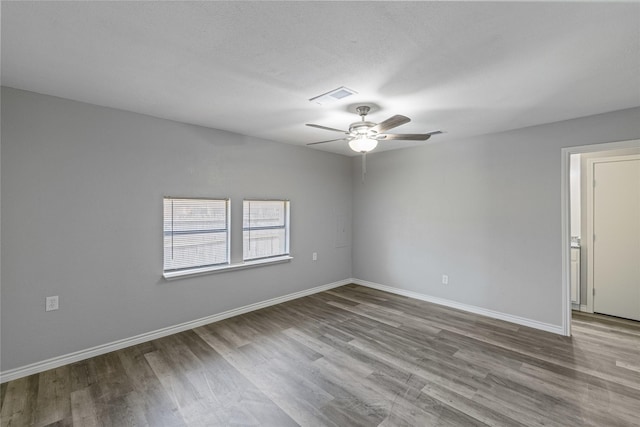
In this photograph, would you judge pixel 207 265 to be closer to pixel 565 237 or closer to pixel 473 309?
pixel 473 309

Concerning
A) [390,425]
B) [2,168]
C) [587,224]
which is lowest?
[390,425]

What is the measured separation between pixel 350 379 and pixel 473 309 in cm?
257

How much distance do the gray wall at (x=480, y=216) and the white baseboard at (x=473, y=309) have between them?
62 mm

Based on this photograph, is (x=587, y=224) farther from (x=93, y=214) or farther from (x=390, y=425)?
(x=93, y=214)

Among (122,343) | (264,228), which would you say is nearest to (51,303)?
(122,343)

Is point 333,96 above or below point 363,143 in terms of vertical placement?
above

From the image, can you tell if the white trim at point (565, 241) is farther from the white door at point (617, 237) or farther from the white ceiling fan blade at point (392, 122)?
the white ceiling fan blade at point (392, 122)

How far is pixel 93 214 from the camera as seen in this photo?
2.85 m

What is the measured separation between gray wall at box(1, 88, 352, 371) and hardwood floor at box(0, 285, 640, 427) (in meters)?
0.35

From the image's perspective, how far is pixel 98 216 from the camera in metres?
2.88

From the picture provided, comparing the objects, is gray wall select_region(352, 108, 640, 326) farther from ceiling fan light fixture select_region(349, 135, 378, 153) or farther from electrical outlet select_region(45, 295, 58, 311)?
electrical outlet select_region(45, 295, 58, 311)

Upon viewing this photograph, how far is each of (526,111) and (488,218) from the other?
1.52 meters

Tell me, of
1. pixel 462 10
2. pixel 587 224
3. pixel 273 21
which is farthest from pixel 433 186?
pixel 273 21

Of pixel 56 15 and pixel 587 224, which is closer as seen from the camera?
pixel 56 15
